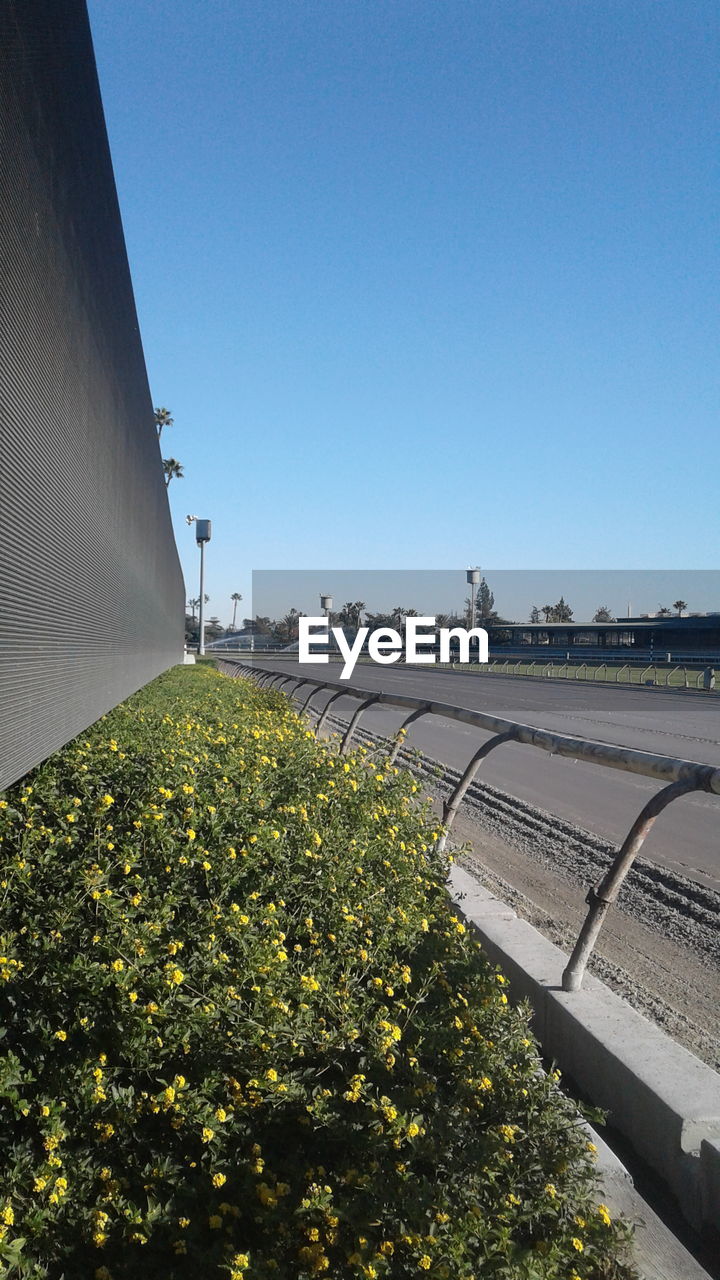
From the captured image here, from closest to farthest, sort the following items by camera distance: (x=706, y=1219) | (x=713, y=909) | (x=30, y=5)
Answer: (x=706, y=1219)
(x=30, y=5)
(x=713, y=909)

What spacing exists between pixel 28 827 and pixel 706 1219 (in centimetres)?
240

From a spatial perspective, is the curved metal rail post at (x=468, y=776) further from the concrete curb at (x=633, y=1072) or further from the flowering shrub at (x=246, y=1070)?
the flowering shrub at (x=246, y=1070)

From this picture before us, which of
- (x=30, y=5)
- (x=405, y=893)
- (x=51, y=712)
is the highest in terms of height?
(x=30, y=5)

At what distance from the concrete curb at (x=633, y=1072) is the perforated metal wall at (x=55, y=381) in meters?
2.19

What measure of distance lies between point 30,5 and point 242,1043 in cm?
337

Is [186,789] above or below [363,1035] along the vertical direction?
above

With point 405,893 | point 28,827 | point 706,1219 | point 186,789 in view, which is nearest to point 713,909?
point 405,893

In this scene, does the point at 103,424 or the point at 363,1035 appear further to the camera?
the point at 103,424

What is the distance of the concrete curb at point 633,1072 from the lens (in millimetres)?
2916

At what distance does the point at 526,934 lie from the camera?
183 inches

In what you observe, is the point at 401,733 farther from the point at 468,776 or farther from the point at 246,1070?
the point at 246,1070

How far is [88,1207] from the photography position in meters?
2.63

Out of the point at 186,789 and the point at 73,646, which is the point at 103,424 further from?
the point at 186,789

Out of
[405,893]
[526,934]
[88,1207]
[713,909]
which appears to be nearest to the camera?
[88,1207]
